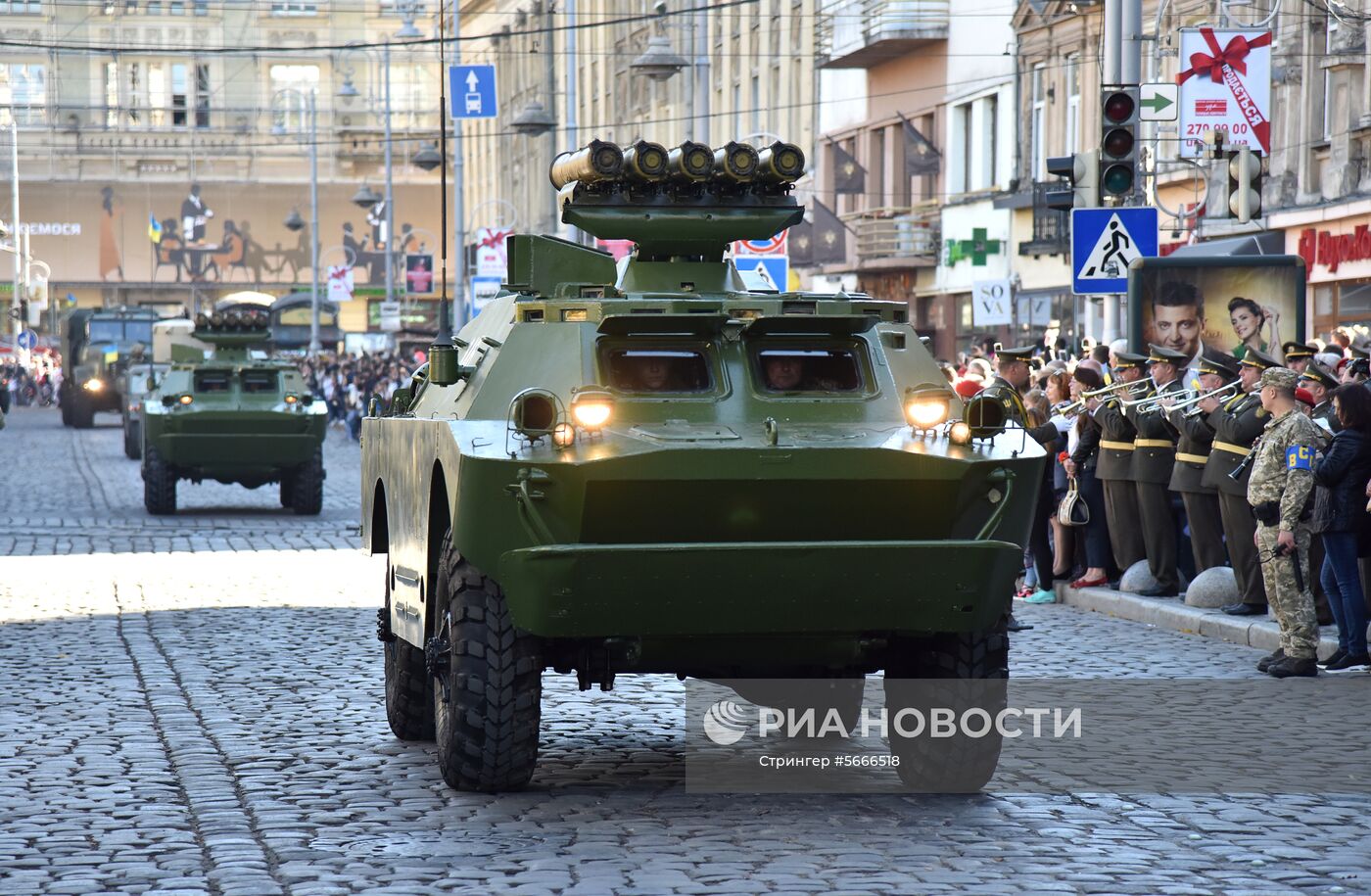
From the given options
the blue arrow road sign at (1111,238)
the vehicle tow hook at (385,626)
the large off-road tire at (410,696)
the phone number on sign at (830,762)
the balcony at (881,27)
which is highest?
the balcony at (881,27)

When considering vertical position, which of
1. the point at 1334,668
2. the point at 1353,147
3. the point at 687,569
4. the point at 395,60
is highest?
the point at 395,60

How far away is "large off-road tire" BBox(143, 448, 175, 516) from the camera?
27.2m

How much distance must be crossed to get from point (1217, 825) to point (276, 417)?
19.5m

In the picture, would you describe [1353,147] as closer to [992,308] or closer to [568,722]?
[992,308]

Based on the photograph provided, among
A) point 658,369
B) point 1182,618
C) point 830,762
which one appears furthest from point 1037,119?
point 658,369

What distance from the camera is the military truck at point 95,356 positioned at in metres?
57.0

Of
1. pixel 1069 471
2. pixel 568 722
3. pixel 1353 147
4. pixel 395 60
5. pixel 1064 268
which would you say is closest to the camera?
pixel 568 722

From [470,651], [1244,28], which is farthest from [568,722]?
[1244,28]

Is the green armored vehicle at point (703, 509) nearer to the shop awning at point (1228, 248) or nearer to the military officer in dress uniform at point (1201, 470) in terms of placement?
the military officer in dress uniform at point (1201, 470)

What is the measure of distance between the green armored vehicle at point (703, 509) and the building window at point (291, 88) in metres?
86.4

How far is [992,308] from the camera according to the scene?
1188 inches

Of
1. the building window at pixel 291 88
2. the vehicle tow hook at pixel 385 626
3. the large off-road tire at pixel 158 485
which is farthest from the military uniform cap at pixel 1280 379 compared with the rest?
the building window at pixel 291 88

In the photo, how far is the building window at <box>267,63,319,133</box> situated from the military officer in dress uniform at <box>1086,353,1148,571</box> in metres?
79.1

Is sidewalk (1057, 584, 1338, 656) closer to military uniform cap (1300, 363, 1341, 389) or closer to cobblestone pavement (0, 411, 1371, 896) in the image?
cobblestone pavement (0, 411, 1371, 896)
